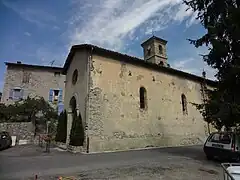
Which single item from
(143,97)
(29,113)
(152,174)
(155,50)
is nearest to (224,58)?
(152,174)

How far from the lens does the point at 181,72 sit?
17406 millimetres

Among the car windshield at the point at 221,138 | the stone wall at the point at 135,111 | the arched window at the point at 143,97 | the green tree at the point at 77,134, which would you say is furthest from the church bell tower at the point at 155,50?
the car windshield at the point at 221,138

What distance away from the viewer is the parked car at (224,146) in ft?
24.9

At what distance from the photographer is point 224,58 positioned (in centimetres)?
898

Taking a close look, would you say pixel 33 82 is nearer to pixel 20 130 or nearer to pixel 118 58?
pixel 20 130

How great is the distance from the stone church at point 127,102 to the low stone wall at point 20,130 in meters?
4.43

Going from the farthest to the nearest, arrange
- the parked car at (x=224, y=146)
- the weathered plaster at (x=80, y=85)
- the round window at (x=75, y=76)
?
the round window at (x=75, y=76) → the weathered plaster at (x=80, y=85) → the parked car at (x=224, y=146)

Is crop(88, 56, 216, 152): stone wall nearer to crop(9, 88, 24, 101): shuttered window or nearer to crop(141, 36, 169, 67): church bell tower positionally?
crop(141, 36, 169, 67): church bell tower

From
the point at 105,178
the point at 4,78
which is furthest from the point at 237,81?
the point at 4,78

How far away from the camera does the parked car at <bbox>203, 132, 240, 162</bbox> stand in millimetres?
7598

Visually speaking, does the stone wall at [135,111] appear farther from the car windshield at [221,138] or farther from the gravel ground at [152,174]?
the car windshield at [221,138]

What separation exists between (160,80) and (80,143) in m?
8.35

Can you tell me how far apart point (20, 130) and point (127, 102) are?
10.1 meters

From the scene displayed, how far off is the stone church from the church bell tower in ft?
25.5
